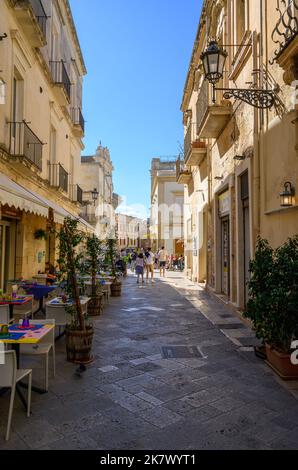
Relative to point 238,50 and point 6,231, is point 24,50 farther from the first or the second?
point 238,50

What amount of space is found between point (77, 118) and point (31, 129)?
29.9ft

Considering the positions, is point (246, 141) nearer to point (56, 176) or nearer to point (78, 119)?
point (56, 176)

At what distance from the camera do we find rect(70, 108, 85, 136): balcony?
62.3 ft

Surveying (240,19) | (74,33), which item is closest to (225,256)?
(240,19)

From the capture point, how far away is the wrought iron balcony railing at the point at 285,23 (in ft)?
17.2

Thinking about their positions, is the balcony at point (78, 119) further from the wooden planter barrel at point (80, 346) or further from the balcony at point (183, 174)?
the wooden planter barrel at point (80, 346)

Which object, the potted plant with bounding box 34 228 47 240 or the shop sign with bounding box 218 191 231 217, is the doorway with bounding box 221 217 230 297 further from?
the potted plant with bounding box 34 228 47 240

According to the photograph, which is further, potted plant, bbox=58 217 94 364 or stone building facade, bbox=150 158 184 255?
stone building facade, bbox=150 158 184 255

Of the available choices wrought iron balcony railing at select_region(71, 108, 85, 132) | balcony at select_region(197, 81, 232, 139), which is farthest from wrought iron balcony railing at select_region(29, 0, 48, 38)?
wrought iron balcony railing at select_region(71, 108, 85, 132)

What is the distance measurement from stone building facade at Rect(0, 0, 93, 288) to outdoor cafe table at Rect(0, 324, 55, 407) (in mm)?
2406

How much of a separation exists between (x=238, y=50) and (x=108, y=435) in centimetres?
871

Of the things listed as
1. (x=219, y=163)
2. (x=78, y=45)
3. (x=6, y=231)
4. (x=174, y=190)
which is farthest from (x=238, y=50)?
(x=174, y=190)

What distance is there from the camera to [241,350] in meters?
6.12

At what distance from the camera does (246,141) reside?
854 cm
